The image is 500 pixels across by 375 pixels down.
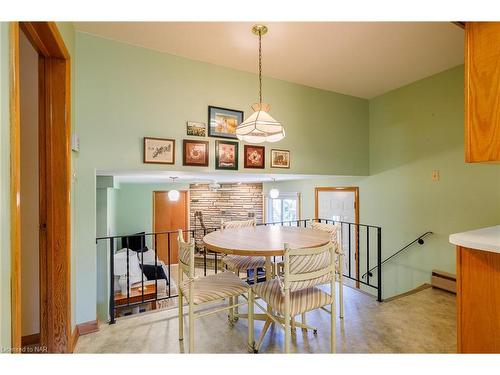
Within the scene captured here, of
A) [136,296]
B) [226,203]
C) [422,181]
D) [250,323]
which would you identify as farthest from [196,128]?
[226,203]

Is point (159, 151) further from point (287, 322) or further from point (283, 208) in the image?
point (283, 208)

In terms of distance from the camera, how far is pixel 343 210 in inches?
176

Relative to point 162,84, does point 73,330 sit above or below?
below

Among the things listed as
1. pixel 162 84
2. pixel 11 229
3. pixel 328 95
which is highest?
pixel 328 95

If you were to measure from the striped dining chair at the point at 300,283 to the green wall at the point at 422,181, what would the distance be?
88.5 inches

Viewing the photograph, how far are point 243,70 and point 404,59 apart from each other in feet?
6.08

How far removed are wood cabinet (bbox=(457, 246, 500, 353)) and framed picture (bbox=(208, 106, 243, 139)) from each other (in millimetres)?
2321

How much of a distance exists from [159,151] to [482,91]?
2.42 metres

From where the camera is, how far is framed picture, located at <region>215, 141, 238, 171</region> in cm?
280
